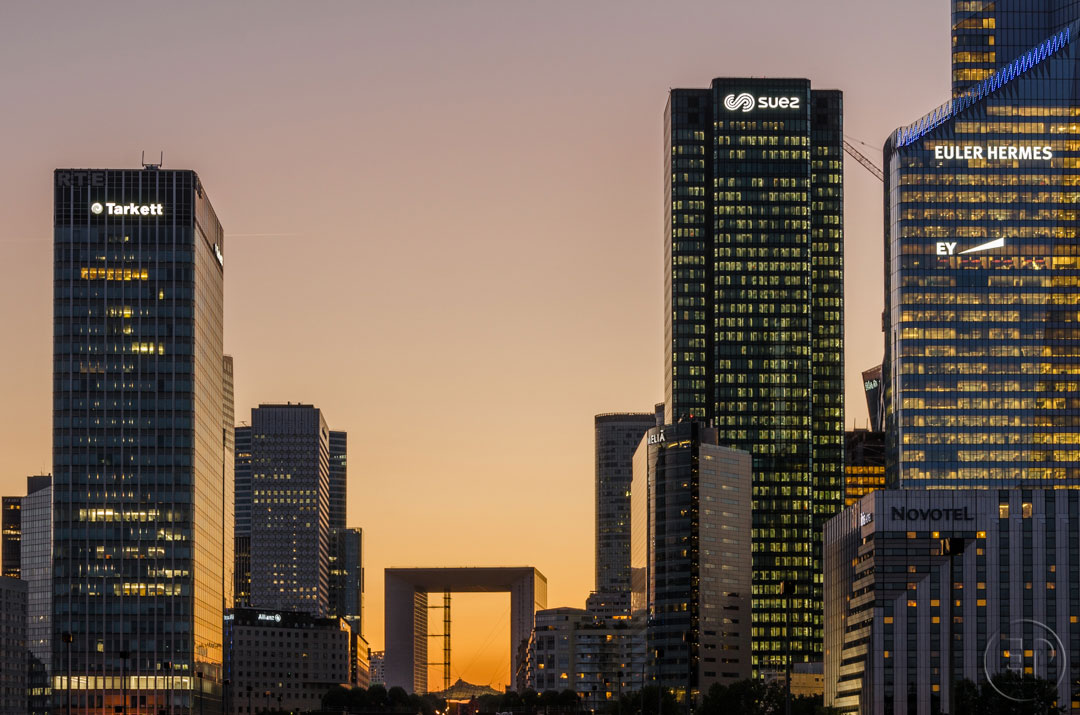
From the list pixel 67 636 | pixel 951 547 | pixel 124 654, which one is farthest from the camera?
pixel 124 654

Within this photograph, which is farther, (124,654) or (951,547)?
(124,654)

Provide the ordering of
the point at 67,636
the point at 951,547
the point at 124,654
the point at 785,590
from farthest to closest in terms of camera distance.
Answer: the point at 124,654, the point at 67,636, the point at 785,590, the point at 951,547

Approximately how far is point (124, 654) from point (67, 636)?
28.8m

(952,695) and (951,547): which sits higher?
(951,547)


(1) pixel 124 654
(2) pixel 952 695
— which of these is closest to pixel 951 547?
(2) pixel 952 695

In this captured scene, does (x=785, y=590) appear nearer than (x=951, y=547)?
No

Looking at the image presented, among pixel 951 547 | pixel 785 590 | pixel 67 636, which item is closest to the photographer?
pixel 951 547

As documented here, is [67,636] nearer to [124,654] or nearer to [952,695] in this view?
[124,654]

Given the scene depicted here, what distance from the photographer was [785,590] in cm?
14225

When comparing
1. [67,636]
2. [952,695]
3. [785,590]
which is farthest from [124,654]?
[952,695]

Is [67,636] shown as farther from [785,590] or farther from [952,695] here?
[952,695]

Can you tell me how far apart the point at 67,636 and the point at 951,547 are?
9377 centimetres

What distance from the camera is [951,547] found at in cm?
10150

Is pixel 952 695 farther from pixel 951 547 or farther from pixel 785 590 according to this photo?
pixel 785 590
